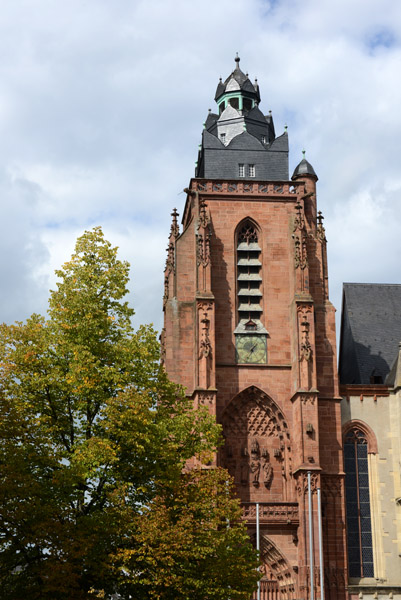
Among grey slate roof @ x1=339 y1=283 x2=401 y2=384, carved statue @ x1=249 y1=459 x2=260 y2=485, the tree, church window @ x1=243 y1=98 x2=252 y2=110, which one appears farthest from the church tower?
the tree

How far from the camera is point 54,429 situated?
20844mm

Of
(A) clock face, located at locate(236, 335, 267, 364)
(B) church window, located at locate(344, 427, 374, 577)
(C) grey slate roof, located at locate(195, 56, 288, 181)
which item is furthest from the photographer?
(C) grey slate roof, located at locate(195, 56, 288, 181)

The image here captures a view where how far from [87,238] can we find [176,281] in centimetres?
1614

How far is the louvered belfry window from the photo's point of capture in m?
39.8

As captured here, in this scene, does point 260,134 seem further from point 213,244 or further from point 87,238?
point 87,238

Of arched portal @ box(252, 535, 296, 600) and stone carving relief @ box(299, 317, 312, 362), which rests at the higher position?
stone carving relief @ box(299, 317, 312, 362)

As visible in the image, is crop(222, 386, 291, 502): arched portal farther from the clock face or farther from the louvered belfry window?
the louvered belfry window

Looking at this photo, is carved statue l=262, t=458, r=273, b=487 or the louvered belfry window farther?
the louvered belfry window

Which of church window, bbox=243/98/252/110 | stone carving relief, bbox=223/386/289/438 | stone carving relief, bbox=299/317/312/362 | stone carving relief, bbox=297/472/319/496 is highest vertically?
church window, bbox=243/98/252/110

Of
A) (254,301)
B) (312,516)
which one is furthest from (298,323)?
(312,516)

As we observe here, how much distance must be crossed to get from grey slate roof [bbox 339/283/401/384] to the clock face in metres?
5.94

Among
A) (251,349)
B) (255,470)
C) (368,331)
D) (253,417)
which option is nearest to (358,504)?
(255,470)

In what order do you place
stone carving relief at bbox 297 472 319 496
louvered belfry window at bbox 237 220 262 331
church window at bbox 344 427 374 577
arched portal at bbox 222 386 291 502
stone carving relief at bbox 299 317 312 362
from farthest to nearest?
1. louvered belfry window at bbox 237 220 262 331
2. church window at bbox 344 427 374 577
3. stone carving relief at bbox 299 317 312 362
4. arched portal at bbox 222 386 291 502
5. stone carving relief at bbox 297 472 319 496

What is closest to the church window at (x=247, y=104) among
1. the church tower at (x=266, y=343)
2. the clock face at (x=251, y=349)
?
the church tower at (x=266, y=343)
